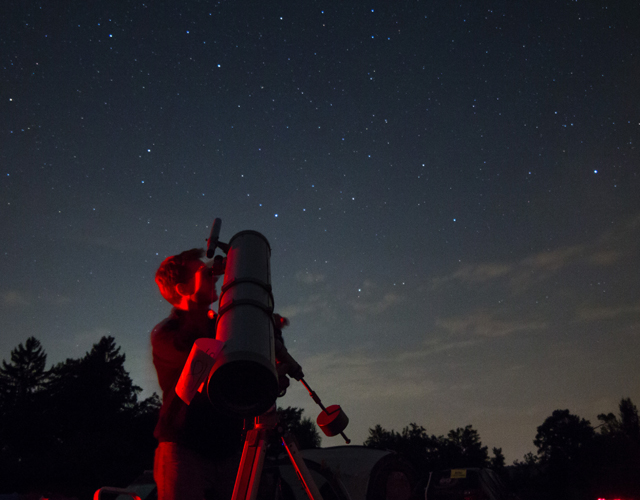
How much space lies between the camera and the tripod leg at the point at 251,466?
1667 mm

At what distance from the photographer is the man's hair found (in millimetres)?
2333

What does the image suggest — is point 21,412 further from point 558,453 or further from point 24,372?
point 558,453

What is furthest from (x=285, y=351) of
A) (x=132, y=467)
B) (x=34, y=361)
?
(x=34, y=361)

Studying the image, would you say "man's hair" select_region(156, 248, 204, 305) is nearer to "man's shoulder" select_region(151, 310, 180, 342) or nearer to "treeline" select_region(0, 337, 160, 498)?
"man's shoulder" select_region(151, 310, 180, 342)

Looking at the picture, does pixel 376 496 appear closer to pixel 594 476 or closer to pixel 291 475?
pixel 291 475

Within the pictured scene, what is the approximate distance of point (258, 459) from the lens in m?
1.76

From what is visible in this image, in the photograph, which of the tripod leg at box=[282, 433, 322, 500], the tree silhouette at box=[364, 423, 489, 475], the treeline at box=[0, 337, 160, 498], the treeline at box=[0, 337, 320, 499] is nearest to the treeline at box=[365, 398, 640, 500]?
the tree silhouette at box=[364, 423, 489, 475]

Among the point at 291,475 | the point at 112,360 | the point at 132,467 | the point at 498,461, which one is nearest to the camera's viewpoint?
the point at 291,475

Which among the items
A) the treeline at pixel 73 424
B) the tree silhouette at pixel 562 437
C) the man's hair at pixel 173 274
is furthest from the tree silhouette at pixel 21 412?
the tree silhouette at pixel 562 437

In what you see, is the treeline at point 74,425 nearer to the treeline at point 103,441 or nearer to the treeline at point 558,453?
the treeline at point 103,441

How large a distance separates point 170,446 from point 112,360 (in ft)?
160

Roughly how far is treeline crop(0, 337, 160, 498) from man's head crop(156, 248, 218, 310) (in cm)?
2991

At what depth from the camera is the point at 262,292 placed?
6.02 feet

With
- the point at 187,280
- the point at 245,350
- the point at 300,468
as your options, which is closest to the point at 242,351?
the point at 245,350
